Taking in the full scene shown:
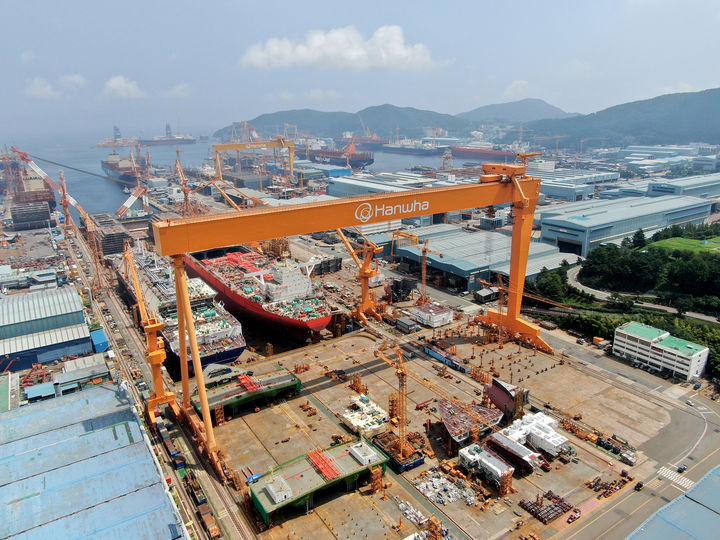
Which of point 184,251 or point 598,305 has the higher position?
point 184,251

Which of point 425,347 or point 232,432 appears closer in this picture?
point 232,432

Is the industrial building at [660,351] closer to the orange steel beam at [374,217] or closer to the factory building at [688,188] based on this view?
the orange steel beam at [374,217]

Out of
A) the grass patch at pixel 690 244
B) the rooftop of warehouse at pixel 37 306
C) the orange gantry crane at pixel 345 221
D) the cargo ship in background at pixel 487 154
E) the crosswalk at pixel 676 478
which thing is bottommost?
the crosswalk at pixel 676 478

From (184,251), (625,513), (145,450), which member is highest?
(184,251)

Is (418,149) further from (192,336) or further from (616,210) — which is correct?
(192,336)

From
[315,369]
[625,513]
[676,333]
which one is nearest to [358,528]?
[625,513]

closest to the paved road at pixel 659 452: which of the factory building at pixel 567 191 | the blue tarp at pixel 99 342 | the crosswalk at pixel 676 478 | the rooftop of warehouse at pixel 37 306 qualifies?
the crosswalk at pixel 676 478

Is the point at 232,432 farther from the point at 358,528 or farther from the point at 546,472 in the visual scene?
the point at 546,472

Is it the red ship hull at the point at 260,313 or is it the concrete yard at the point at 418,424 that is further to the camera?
the red ship hull at the point at 260,313
